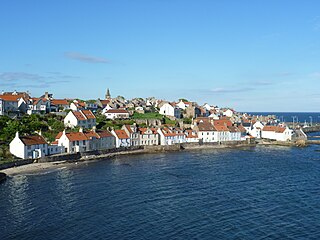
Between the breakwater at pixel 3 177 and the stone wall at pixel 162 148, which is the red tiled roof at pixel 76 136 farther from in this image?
the breakwater at pixel 3 177

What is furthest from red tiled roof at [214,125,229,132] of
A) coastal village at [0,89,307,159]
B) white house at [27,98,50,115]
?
white house at [27,98,50,115]

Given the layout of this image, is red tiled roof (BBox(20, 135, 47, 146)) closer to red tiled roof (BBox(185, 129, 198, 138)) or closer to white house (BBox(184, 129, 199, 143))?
white house (BBox(184, 129, 199, 143))

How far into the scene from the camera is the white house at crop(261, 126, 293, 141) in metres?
107

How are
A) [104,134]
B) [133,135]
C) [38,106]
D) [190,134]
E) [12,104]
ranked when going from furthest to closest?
[190,134]
[38,106]
[12,104]
[133,135]
[104,134]

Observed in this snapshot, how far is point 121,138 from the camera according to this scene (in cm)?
8106

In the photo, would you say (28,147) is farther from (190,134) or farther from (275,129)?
(275,129)

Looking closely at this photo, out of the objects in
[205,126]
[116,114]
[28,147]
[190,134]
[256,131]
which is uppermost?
[116,114]

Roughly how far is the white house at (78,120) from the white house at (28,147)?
59.9 feet

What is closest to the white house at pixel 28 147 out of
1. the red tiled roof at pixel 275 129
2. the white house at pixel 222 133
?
the white house at pixel 222 133

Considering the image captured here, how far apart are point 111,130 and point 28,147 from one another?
84.8ft

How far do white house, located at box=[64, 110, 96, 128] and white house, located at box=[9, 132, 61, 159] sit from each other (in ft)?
59.9

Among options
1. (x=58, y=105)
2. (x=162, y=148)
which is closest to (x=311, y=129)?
(x=162, y=148)

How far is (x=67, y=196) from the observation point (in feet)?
134

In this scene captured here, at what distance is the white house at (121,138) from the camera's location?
80.9m
